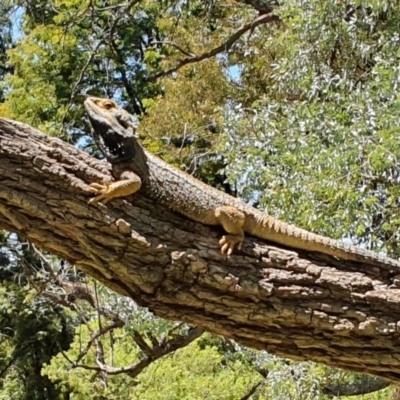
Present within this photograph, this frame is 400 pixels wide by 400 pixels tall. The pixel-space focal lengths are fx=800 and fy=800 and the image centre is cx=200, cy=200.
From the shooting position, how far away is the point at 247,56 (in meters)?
9.66

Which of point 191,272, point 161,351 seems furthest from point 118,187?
point 161,351

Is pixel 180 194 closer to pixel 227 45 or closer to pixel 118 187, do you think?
pixel 118 187

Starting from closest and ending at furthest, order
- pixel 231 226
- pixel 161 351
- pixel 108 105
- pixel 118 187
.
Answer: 1. pixel 118 187
2. pixel 231 226
3. pixel 108 105
4. pixel 161 351

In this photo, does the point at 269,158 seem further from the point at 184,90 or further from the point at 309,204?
the point at 184,90

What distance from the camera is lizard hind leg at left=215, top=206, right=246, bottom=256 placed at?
2167 millimetres

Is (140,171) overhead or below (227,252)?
overhead

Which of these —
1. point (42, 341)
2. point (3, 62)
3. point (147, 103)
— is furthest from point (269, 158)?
point (3, 62)

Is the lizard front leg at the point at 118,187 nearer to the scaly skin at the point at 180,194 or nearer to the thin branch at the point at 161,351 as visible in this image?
the scaly skin at the point at 180,194

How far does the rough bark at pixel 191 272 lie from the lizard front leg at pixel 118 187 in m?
0.02

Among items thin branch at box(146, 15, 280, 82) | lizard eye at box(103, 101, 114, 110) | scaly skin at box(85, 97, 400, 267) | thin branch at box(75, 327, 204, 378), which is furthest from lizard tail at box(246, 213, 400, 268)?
thin branch at box(146, 15, 280, 82)

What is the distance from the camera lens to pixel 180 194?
2426 millimetres

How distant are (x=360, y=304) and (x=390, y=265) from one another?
0.59 ft

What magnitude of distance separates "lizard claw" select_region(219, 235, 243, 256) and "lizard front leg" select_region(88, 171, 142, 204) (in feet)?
0.93

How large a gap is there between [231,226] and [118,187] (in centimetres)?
38
